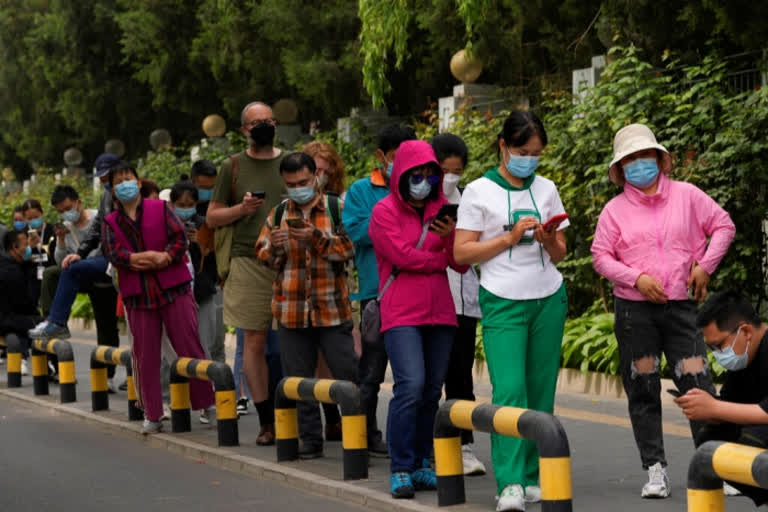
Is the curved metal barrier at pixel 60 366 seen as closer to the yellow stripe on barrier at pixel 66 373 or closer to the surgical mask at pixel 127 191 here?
the yellow stripe on barrier at pixel 66 373

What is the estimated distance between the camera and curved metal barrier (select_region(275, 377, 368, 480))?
28.7 ft

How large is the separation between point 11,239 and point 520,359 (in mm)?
10029

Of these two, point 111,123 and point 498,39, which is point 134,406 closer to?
point 498,39

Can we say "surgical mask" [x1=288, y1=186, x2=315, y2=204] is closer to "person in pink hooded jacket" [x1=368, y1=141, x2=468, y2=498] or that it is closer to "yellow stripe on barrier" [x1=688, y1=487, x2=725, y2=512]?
"person in pink hooded jacket" [x1=368, y1=141, x2=468, y2=498]

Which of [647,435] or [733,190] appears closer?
[647,435]

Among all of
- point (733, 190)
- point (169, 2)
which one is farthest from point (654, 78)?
point (169, 2)

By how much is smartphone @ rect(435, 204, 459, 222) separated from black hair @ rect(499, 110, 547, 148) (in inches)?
17.4

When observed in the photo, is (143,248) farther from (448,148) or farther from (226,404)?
(448,148)

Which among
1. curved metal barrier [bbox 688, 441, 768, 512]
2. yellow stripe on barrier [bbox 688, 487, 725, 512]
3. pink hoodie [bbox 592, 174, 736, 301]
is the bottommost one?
yellow stripe on barrier [bbox 688, 487, 725, 512]

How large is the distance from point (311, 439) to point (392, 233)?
6.92 feet

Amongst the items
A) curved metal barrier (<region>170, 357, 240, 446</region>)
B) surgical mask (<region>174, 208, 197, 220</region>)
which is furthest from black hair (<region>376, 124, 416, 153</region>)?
surgical mask (<region>174, 208, 197, 220</region>)

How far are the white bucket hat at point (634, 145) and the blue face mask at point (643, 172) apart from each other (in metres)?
0.07

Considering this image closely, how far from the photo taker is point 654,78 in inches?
605

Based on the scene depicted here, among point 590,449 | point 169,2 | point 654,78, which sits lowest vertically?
point 590,449
